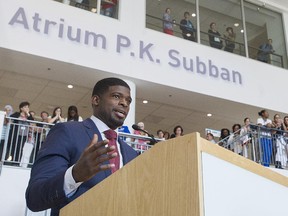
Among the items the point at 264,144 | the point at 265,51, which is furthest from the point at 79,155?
the point at 265,51

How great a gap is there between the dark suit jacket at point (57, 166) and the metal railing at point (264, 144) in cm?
720

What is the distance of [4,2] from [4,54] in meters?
1.12

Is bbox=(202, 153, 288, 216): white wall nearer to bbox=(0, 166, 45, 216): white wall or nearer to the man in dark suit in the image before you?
the man in dark suit

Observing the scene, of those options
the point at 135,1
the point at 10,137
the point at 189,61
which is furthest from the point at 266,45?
the point at 10,137

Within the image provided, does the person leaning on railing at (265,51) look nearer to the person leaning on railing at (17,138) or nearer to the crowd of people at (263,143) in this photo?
the crowd of people at (263,143)

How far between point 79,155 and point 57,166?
0.16 meters

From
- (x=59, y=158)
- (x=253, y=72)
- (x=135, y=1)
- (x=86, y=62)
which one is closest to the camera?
(x=59, y=158)

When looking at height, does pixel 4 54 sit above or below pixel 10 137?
above

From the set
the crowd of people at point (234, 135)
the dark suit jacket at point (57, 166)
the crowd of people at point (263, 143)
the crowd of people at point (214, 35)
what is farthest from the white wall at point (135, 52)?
the dark suit jacket at point (57, 166)

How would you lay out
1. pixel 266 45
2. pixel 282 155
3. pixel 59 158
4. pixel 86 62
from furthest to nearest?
pixel 266 45, pixel 86 62, pixel 282 155, pixel 59 158

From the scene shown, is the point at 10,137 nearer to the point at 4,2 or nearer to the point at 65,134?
the point at 4,2

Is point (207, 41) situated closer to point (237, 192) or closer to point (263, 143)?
point (263, 143)

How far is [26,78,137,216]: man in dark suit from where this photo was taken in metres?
1.34

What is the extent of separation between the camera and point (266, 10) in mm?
13836
